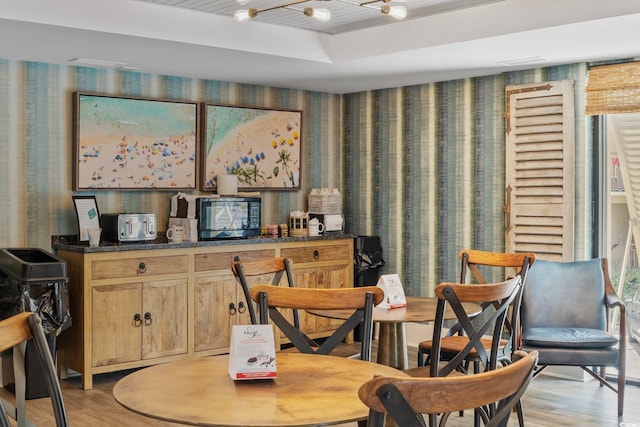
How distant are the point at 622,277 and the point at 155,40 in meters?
3.44

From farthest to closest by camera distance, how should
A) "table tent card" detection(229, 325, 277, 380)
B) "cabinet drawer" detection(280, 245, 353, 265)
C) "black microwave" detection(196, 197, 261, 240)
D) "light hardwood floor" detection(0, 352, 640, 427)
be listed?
"cabinet drawer" detection(280, 245, 353, 265)
"black microwave" detection(196, 197, 261, 240)
"light hardwood floor" detection(0, 352, 640, 427)
"table tent card" detection(229, 325, 277, 380)

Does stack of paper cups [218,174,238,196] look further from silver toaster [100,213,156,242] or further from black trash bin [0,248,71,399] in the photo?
black trash bin [0,248,71,399]

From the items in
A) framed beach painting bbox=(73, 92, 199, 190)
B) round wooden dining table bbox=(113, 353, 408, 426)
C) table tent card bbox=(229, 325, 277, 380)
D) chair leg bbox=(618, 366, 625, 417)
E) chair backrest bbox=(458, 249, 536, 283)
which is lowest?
chair leg bbox=(618, 366, 625, 417)

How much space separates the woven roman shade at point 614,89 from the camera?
5198mm

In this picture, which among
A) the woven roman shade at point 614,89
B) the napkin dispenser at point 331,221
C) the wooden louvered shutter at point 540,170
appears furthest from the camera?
the napkin dispenser at point 331,221

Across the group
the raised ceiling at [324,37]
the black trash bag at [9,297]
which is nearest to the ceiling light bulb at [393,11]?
the raised ceiling at [324,37]

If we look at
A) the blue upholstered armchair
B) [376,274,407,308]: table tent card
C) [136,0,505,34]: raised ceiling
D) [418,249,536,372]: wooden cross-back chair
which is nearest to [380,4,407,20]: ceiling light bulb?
[136,0,505,34]: raised ceiling

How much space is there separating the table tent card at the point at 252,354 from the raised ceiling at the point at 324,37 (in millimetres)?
2483

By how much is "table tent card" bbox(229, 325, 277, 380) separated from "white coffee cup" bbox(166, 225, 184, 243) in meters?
3.33

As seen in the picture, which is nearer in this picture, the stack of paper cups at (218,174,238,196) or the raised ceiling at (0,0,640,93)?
the raised ceiling at (0,0,640,93)

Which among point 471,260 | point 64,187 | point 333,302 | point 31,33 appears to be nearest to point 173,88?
point 64,187

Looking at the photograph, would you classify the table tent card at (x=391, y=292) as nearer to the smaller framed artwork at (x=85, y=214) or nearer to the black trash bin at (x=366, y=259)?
the smaller framed artwork at (x=85, y=214)

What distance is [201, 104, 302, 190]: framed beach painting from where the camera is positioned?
6262 millimetres

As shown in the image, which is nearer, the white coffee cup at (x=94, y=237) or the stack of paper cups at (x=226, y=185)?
the white coffee cup at (x=94, y=237)
